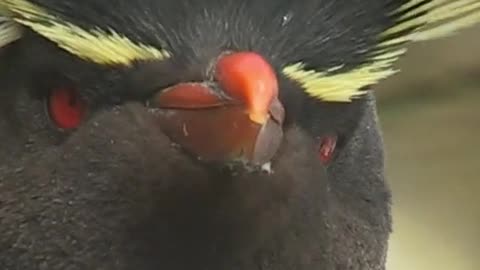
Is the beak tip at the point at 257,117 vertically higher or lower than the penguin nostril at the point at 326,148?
higher

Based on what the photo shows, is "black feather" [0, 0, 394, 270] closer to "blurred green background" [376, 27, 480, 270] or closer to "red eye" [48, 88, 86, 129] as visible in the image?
"red eye" [48, 88, 86, 129]

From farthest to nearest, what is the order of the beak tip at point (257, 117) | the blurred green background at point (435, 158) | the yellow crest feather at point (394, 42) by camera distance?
the blurred green background at point (435, 158), the yellow crest feather at point (394, 42), the beak tip at point (257, 117)

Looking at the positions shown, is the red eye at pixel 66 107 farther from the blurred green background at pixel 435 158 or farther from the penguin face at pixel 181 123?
the blurred green background at pixel 435 158

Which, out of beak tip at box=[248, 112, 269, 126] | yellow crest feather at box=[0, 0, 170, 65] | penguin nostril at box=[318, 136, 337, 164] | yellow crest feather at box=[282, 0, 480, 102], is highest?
yellow crest feather at box=[0, 0, 170, 65]

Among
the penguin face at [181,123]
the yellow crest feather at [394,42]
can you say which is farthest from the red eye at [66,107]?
the yellow crest feather at [394,42]

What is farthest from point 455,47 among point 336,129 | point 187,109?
point 187,109

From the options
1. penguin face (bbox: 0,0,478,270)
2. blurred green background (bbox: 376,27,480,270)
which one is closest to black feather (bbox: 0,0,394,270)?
penguin face (bbox: 0,0,478,270)

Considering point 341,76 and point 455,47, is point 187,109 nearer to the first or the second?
point 341,76

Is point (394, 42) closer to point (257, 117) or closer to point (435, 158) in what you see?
point (257, 117)
